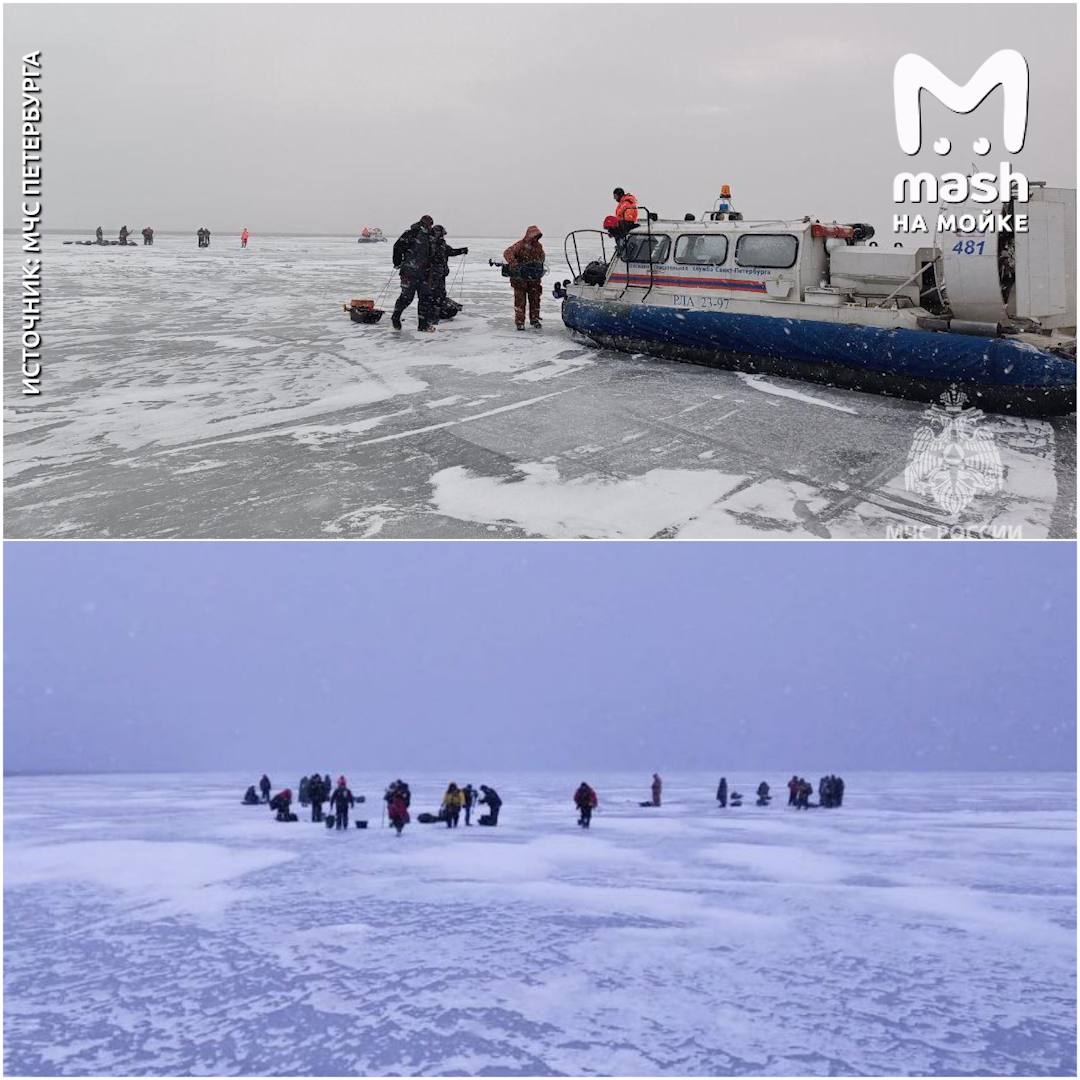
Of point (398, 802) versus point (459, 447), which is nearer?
point (459, 447)

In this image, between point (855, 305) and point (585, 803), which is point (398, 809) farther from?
point (855, 305)

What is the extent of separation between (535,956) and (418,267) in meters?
7.08

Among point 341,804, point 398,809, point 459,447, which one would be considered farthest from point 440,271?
point 341,804

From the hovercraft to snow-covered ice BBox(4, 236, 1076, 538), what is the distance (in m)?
0.24

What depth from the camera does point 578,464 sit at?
Answer: 6.12 m

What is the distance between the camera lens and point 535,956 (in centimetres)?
620

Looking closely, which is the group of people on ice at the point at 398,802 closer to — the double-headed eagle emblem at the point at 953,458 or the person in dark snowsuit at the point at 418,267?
the person in dark snowsuit at the point at 418,267

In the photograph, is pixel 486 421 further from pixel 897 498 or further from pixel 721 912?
pixel 721 912

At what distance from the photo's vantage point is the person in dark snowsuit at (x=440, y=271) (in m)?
10.6

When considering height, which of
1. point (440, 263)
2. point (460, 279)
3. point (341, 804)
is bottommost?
point (341, 804)

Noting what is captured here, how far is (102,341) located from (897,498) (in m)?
8.63

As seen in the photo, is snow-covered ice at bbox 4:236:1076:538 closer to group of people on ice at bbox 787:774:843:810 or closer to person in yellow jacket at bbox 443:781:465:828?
person in yellow jacket at bbox 443:781:465:828

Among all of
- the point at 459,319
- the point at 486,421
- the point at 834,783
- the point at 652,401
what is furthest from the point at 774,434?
the point at 834,783

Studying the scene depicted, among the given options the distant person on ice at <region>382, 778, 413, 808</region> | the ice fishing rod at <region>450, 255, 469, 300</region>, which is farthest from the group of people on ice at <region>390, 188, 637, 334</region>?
the distant person on ice at <region>382, 778, 413, 808</region>
